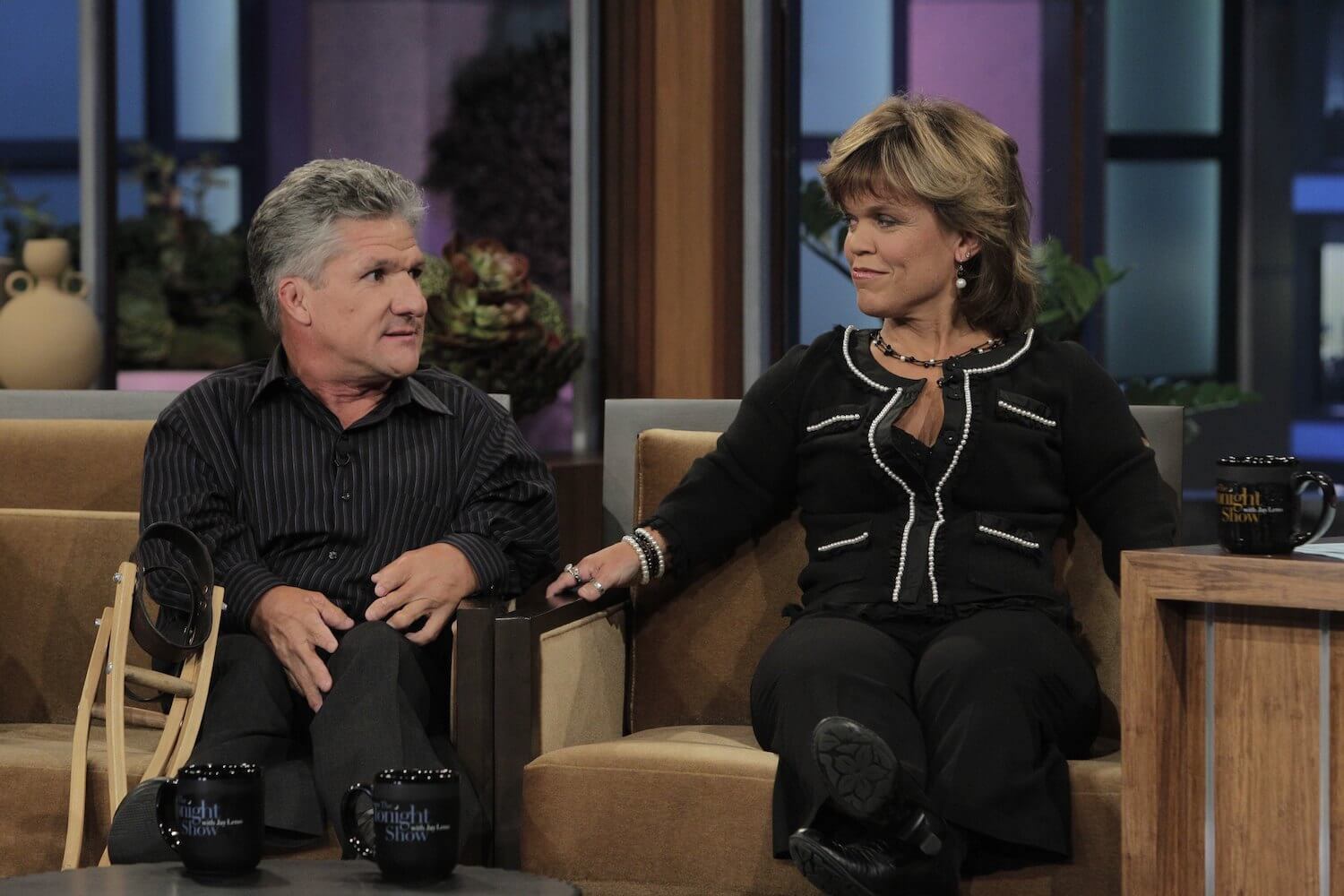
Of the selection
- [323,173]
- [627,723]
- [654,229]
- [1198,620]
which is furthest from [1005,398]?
[654,229]

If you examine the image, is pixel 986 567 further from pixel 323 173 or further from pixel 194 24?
pixel 194 24

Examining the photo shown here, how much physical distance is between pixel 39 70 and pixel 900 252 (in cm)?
330

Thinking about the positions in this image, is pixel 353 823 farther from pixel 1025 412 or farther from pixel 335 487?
pixel 1025 412

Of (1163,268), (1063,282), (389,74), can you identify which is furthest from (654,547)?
(1163,268)

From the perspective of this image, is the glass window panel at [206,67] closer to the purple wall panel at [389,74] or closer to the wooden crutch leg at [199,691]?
the purple wall panel at [389,74]

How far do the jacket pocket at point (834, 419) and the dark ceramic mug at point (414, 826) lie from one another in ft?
3.65

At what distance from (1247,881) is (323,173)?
5.59ft

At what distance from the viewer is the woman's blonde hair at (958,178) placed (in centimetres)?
260

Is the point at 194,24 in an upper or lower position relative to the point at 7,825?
upper

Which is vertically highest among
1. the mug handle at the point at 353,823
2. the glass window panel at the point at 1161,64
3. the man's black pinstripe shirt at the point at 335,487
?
the glass window panel at the point at 1161,64

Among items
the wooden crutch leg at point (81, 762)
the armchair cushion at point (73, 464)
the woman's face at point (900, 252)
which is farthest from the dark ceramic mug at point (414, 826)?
the armchair cushion at point (73, 464)

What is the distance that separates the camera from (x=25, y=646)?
Result: 2.89m

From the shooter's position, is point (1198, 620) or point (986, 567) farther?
point (986, 567)

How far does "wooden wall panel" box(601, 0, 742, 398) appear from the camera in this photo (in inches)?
176
